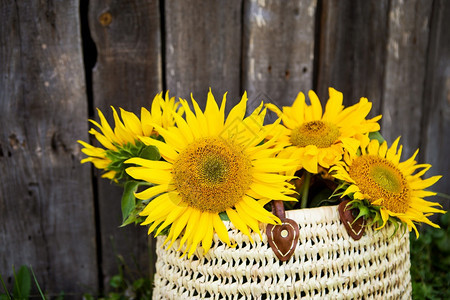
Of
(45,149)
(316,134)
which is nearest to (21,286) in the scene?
(45,149)

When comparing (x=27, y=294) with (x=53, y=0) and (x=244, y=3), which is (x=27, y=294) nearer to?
(x=53, y=0)

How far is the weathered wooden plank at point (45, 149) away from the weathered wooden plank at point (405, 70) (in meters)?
1.12

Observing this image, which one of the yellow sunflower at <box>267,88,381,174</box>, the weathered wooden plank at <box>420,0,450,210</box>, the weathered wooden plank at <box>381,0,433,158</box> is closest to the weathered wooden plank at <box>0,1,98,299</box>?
the yellow sunflower at <box>267,88,381,174</box>

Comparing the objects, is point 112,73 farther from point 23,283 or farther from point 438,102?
point 438,102

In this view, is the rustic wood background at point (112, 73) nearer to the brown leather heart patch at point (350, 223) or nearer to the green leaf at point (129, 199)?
the green leaf at point (129, 199)

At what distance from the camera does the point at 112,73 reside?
4.67 feet

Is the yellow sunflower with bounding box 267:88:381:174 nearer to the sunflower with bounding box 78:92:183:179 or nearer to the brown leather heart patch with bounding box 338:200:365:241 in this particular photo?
the brown leather heart patch with bounding box 338:200:365:241

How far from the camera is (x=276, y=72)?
1.56 meters

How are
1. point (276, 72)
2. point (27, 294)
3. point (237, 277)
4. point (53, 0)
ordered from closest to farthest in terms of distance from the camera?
point (237, 277)
point (53, 0)
point (27, 294)
point (276, 72)

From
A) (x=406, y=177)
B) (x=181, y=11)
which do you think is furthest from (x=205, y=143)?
(x=181, y=11)

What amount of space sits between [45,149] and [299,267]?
35.4 inches

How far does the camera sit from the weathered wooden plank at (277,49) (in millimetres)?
1499

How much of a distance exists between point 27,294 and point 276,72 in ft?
3.60

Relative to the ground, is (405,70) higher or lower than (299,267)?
higher
